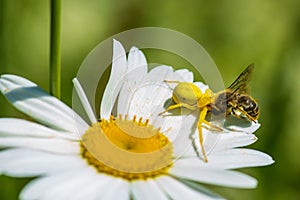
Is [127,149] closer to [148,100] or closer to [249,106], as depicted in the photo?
[148,100]

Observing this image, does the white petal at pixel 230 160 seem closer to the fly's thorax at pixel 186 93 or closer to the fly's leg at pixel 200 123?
the fly's leg at pixel 200 123

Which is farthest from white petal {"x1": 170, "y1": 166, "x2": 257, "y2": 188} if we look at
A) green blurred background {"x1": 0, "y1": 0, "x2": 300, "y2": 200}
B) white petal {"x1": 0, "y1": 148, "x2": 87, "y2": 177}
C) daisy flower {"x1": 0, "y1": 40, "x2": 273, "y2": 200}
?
green blurred background {"x1": 0, "y1": 0, "x2": 300, "y2": 200}

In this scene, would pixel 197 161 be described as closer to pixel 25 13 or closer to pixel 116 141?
pixel 116 141

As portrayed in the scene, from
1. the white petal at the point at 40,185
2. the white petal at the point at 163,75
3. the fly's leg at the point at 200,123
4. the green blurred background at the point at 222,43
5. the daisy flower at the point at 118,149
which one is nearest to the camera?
the white petal at the point at 40,185

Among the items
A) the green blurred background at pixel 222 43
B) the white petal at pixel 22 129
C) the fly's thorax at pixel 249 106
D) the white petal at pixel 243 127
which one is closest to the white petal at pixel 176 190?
the white petal at pixel 22 129

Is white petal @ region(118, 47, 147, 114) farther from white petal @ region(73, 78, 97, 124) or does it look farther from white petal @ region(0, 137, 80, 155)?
white petal @ region(0, 137, 80, 155)

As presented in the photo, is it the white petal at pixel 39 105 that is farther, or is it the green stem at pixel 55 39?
the white petal at pixel 39 105

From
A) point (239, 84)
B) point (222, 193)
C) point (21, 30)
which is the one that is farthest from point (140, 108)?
point (21, 30)

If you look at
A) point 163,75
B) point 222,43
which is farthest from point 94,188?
point 222,43
